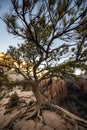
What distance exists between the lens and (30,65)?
13.8m

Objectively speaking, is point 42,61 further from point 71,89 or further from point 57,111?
point 71,89

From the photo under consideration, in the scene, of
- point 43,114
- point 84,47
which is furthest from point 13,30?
point 43,114

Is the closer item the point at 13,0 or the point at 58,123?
the point at 13,0

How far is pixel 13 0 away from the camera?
8.90 metres

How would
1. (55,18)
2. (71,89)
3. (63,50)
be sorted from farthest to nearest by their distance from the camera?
(71,89)
(63,50)
(55,18)

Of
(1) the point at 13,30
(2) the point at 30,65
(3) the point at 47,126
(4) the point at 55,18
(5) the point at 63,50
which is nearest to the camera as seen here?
(4) the point at 55,18

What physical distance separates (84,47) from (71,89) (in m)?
8.57

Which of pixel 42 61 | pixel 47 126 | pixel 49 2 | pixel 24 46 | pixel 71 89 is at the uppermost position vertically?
pixel 49 2

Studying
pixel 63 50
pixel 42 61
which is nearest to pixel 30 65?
pixel 42 61

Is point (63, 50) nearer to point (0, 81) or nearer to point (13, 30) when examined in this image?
point (13, 30)

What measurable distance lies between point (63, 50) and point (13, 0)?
5.20 m

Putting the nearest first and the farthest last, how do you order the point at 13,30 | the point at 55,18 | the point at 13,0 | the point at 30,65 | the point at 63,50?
→ the point at 13,0 → the point at 55,18 → the point at 13,30 → the point at 63,50 → the point at 30,65

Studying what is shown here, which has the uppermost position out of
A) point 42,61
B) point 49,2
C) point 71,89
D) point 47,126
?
point 49,2

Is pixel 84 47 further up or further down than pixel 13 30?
further down
